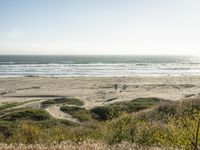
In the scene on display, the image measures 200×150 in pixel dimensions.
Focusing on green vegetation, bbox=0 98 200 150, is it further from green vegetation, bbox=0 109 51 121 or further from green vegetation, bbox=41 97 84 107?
green vegetation, bbox=41 97 84 107

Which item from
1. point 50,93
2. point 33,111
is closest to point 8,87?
point 50,93

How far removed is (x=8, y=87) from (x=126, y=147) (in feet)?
198

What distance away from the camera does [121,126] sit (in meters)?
16.3

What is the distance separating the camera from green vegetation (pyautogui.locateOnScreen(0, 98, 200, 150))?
13.2m

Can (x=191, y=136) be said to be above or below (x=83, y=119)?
above

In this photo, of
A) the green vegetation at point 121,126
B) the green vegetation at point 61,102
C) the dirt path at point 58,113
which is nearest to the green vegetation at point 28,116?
the green vegetation at point 121,126

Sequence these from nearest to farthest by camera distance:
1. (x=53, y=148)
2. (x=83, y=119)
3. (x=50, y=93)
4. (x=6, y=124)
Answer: (x=53, y=148) → (x=6, y=124) → (x=83, y=119) → (x=50, y=93)

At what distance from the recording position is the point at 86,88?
66.5m

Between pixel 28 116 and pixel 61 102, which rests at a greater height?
pixel 28 116

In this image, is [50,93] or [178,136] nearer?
[178,136]

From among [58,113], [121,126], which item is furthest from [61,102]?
[121,126]

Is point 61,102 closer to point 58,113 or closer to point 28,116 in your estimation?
point 58,113

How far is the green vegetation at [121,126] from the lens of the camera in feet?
43.4

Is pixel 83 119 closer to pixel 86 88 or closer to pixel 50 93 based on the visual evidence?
pixel 50 93
